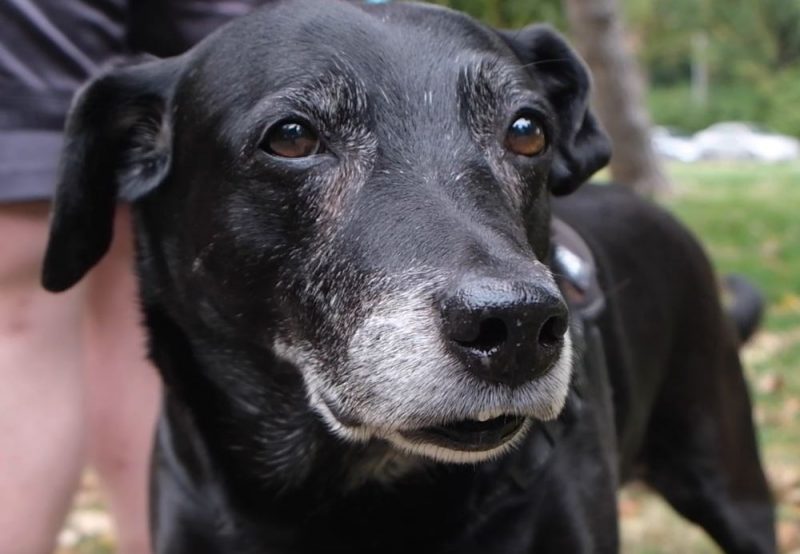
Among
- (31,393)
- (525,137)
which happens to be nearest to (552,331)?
(525,137)

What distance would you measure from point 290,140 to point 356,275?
0.33 m

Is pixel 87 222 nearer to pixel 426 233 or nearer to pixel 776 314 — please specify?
pixel 426 233

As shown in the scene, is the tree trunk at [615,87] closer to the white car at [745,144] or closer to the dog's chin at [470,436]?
the dog's chin at [470,436]

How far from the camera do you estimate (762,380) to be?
5691 millimetres

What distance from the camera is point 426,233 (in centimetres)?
189

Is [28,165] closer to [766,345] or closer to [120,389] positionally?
[120,389]

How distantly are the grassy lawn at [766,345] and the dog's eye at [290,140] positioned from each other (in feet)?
8.48

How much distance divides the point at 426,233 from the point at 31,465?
1198 mm

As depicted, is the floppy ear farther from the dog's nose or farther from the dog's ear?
the dog's nose

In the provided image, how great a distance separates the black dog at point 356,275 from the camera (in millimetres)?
1856

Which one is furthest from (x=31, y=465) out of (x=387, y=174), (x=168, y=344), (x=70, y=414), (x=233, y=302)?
(x=387, y=174)

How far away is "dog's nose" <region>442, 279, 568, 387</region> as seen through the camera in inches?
66.2

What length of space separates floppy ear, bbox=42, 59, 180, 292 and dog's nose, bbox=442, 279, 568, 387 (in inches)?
36.7

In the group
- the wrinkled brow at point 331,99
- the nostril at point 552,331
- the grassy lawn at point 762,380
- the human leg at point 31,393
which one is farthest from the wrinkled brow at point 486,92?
the grassy lawn at point 762,380
